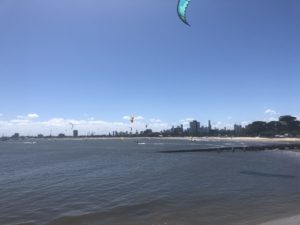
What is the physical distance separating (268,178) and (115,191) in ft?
47.1

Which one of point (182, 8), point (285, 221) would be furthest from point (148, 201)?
point (182, 8)

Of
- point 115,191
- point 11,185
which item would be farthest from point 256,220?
point 11,185

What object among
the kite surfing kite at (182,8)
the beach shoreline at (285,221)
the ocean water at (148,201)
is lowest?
the beach shoreline at (285,221)

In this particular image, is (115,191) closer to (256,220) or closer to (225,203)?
(225,203)

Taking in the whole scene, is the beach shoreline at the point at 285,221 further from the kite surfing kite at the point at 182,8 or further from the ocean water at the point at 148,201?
the kite surfing kite at the point at 182,8

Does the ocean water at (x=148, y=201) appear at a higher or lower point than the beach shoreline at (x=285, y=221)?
higher

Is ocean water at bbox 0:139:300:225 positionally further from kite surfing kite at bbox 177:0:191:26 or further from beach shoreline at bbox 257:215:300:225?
kite surfing kite at bbox 177:0:191:26

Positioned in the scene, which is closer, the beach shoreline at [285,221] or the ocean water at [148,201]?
the beach shoreline at [285,221]

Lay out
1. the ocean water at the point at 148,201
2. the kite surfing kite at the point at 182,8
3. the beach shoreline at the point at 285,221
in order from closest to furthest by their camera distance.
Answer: the kite surfing kite at the point at 182,8, the beach shoreline at the point at 285,221, the ocean water at the point at 148,201

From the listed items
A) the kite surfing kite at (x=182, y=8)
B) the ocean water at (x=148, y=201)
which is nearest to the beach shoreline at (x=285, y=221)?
the ocean water at (x=148, y=201)

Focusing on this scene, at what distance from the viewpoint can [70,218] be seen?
1728cm

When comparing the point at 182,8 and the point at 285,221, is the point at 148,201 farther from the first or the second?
the point at 182,8

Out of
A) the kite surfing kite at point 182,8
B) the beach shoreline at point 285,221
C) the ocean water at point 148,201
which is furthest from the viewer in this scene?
the ocean water at point 148,201

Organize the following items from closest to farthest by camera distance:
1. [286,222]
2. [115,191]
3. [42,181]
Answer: [286,222] < [115,191] < [42,181]
